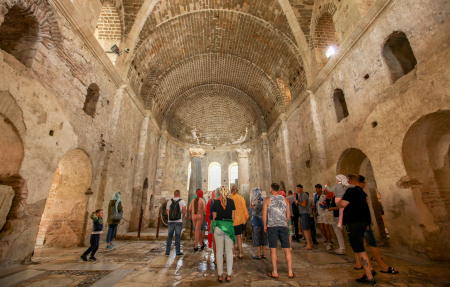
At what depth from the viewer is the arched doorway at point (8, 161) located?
371cm

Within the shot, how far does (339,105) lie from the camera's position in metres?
7.17

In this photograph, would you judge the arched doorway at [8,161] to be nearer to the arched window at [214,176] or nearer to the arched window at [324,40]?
the arched window at [324,40]

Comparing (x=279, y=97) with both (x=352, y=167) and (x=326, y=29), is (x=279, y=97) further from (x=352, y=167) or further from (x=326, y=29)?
(x=352, y=167)

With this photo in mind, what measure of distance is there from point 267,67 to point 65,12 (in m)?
9.22

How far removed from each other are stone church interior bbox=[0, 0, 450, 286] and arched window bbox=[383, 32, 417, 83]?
0.10ft

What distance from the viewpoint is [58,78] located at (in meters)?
4.90

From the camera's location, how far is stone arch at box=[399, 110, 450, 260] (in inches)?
154

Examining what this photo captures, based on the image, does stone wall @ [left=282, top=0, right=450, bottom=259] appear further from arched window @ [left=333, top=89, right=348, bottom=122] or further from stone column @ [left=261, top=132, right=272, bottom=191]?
stone column @ [left=261, top=132, right=272, bottom=191]

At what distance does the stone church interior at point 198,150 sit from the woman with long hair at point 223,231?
11.0 inches

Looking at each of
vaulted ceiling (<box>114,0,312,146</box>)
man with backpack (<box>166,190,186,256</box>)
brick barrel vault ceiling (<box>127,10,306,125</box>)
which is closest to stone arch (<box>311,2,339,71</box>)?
vaulted ceiling (<box>114,0,312,146</box>)

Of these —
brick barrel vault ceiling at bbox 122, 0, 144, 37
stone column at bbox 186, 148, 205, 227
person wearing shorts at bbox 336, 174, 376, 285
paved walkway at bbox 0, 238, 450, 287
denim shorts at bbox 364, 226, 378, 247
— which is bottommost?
paved walkway at bbox 0, 238, 450, 287

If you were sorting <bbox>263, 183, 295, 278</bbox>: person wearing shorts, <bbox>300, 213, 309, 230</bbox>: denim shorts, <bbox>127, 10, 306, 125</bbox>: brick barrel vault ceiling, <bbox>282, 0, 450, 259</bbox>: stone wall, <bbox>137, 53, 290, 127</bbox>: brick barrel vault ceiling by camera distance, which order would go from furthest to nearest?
<bbox>137, 53, 290, 127</bbox>: brick barrel vault ceiling, <bbox>127, 10, 306, 125</bbox>: brick barrel vault ceiling, <bbox>300, 213, 309, 230</bbox>: denim shorts, <bbox>282, 0, 450, 259</bbox>: stone wall, <bbox>263, 183, 295, 278</bbox>: person wearing shorts

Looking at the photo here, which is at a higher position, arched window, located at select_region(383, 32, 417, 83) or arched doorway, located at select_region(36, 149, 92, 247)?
arched window, located at select_region(383, 32, 417, 83)

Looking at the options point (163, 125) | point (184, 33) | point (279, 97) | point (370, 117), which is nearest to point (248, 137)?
point (279, 97)
